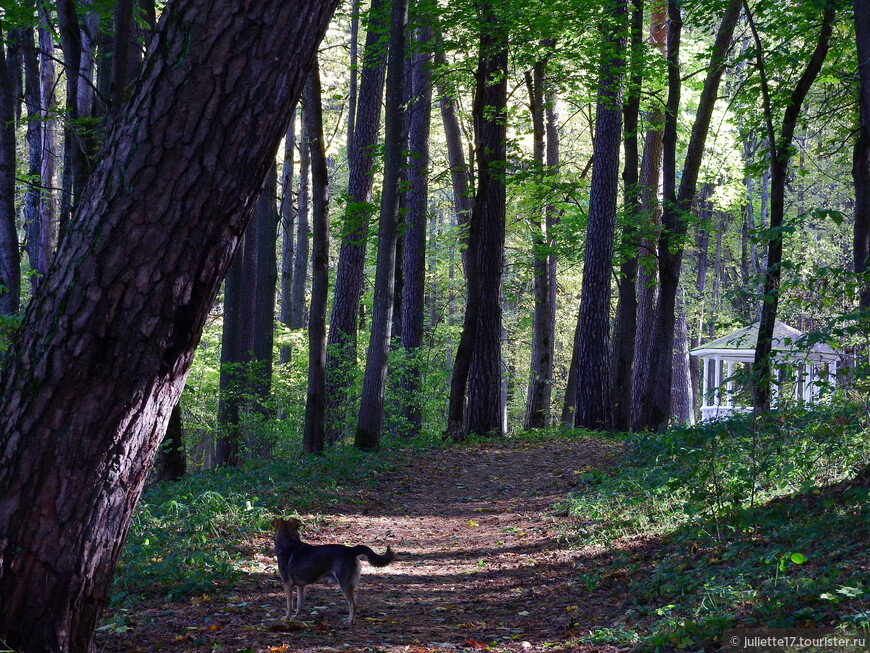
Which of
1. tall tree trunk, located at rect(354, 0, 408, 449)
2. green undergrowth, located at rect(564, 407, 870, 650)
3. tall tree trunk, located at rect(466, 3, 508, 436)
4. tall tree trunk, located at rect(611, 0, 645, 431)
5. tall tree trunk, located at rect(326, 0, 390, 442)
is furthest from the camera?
tall tree trunk, located at rect(611, 0, 645, 431)

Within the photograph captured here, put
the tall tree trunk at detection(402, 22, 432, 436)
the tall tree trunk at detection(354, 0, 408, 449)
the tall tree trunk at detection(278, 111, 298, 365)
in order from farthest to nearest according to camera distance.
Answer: the tall tree trunk at detection(278, 111, 298, 365)
the tall tree trunk at detection(402, 22, 432, 436)
the tall tree trunk at detection(354, 0, 408, 449)

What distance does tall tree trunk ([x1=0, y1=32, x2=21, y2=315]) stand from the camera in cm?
1149

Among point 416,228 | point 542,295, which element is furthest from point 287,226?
point 542,295

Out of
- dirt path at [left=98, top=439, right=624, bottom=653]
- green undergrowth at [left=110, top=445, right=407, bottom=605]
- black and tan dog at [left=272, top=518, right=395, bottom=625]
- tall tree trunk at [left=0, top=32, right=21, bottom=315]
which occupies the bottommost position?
dirt path at [left=98, top=439, right=624, bottom=653]

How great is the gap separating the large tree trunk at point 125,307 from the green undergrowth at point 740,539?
280 cm

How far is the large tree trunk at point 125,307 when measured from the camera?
10.2 ft

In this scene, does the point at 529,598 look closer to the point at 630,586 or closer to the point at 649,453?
the point at 630,586

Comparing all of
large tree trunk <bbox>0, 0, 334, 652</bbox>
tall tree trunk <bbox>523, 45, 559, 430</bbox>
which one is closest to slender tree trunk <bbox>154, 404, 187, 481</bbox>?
large tree trunk <bbox>0, 0, 334, 652</bbox>

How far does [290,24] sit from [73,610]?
2798 millimetres

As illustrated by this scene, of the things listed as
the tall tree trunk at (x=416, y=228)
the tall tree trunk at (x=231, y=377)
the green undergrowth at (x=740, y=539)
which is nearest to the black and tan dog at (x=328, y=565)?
the green undergrowth at (x=740, y=539)

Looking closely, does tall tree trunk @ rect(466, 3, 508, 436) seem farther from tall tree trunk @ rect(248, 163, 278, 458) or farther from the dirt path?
the dirt path

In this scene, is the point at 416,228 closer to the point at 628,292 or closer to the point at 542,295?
the point at 542,295

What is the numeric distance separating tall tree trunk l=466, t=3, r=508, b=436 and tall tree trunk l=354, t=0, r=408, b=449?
76.6 inches

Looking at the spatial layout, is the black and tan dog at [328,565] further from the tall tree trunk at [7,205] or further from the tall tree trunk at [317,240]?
the tall tree trunk at [7,205]
